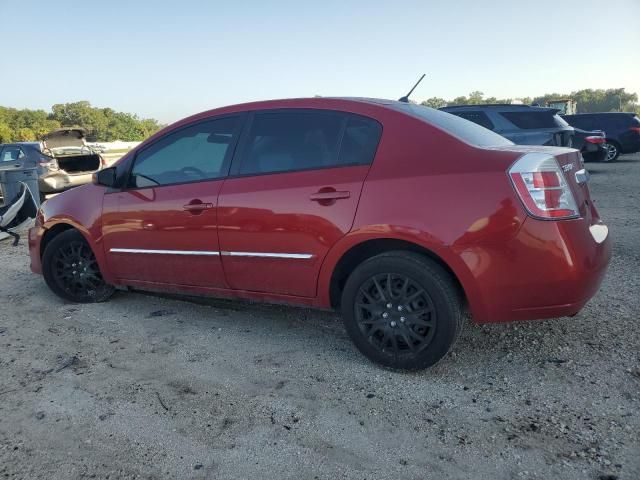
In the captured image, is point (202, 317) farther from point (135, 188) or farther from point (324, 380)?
point (324, 380)

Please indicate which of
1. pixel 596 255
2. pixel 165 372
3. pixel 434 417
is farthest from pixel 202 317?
pixel 596 255

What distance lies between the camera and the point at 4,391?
2.94 metres

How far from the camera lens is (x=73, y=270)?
446 cm

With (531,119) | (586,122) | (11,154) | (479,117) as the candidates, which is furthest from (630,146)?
(11,154)

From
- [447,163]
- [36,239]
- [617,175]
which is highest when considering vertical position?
[447,163]

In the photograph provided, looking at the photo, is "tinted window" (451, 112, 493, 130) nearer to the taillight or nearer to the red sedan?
the red sedan

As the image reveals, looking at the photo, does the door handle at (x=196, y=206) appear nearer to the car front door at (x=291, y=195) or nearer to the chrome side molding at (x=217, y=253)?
the car front door at (x=291, y=195)

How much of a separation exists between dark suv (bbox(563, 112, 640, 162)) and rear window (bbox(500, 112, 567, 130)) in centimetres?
704

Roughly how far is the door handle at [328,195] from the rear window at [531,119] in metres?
7.96

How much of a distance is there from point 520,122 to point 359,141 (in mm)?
7881

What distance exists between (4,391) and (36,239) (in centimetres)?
206

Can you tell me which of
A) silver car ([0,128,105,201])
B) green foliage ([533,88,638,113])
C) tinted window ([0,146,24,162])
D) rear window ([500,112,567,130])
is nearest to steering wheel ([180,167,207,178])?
rear window ([500,112,567,130])

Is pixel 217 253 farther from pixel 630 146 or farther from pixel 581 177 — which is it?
pixel 630 146

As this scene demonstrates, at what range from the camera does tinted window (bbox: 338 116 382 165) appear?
3.06 m
